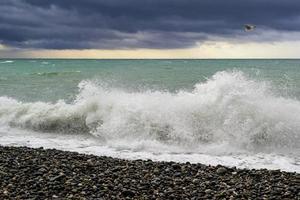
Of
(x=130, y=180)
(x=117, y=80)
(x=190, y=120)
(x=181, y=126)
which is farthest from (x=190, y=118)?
(x=117, y=80)

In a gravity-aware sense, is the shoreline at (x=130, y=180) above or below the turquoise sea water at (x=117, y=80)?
below

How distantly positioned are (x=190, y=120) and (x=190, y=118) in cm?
10

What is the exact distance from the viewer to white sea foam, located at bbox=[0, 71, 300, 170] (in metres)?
11.7

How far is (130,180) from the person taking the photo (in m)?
7.62

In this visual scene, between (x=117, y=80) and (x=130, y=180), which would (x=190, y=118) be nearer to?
(x=130, y=180)

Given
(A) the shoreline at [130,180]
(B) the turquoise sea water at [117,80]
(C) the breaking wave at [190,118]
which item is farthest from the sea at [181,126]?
(B) the turquoise sea water at [117,80]

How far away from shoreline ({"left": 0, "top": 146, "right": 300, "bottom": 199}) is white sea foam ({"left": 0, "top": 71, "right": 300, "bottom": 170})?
8.08 ft

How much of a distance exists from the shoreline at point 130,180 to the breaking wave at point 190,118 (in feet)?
10.7

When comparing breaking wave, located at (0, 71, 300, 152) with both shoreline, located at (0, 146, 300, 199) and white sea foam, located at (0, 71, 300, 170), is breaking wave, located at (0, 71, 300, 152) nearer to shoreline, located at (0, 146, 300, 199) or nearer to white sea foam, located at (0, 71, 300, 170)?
white sea foam, located at (0, 71, 300, 170)

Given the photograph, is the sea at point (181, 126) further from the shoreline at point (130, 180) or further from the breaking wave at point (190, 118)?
the shoreline at point (130, 180)

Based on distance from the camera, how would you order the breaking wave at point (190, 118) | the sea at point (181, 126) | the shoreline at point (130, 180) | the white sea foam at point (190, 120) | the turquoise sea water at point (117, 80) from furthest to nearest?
the turquoise sea water at point (117, 80)
the breaking wave at point (190, 118)
the white sea foam at point (190, 120)
the sea at point (181, 126)
the shoreline at point (130, 180)

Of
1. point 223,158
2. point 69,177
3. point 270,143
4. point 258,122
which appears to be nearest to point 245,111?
point 258,122

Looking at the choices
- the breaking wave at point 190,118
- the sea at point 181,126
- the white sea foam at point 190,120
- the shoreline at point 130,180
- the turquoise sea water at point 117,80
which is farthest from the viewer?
the turquoise sea water at point 117,80

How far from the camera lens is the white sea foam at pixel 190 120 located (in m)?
11.7
